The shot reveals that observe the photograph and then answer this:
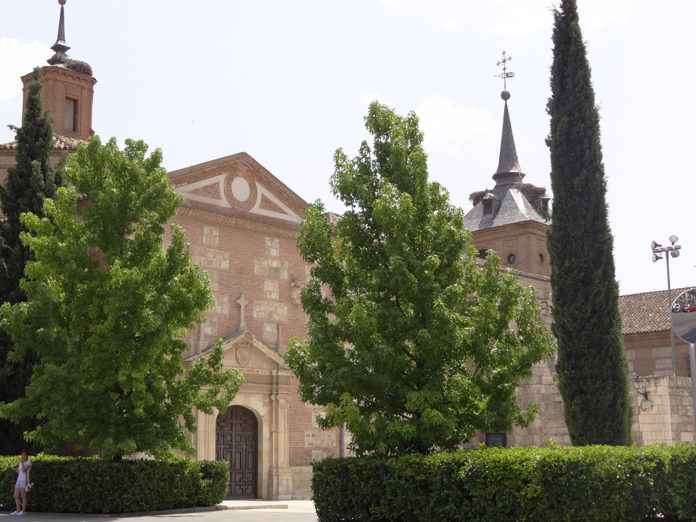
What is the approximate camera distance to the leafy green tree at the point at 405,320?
15.4m

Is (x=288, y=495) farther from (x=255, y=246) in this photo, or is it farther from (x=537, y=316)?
(x=537, y=316)

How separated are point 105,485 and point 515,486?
8.37 m

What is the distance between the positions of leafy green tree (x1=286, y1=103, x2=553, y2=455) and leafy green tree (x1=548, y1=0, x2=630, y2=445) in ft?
6.35

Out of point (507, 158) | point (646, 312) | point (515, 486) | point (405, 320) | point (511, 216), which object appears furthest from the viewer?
point (507, 158)

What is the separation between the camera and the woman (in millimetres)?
18000

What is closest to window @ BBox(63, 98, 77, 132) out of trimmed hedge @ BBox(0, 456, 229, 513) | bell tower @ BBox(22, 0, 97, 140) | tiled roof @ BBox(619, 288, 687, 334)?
bell tower @ BBox(22, 0, 97, 140)

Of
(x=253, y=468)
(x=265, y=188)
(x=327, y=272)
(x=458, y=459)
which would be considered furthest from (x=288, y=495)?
(x=458, y=459)

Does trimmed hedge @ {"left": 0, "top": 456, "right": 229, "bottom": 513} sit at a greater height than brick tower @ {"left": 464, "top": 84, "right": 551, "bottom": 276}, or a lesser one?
lesser

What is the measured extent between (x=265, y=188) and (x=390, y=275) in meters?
11.8

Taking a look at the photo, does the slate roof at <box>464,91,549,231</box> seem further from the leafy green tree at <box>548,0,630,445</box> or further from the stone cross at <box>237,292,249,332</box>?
the leafy green tree at <box>548,0,630,445</box>

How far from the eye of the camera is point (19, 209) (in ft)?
74.5

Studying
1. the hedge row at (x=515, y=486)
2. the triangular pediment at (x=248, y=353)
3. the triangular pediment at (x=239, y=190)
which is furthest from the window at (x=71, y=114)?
the hedge row at (x=515, y=486)

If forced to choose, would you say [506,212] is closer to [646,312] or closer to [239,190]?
[646,312]

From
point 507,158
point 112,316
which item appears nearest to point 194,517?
point 112,316
